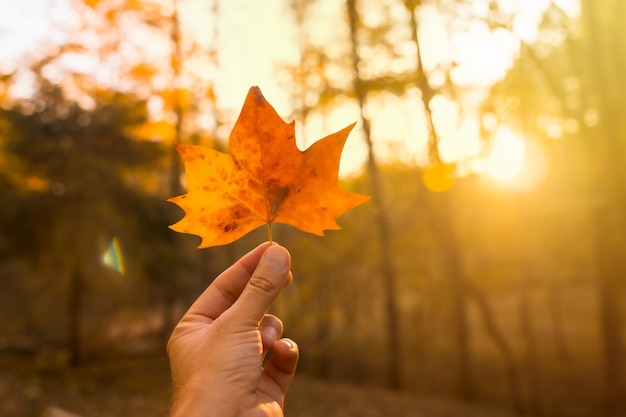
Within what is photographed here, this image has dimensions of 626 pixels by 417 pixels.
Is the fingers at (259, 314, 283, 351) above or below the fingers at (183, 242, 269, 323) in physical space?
below

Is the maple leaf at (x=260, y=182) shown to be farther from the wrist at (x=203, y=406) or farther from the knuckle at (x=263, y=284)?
the wrist at (x=203, y=406)

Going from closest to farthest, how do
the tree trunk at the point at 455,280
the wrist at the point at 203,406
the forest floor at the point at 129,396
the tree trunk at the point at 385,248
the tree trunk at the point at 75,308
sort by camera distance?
1. the wrist at the point at 203,406
2. the forest floor at the point at 129,396
3. the tree trunk at the point at 385,248
4. the tree trunk at the point at 455,280
5. the tree trunk at the point at 75,308

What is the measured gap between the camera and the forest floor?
25.0ft

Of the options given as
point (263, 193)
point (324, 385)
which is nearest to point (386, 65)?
point (324, 385)

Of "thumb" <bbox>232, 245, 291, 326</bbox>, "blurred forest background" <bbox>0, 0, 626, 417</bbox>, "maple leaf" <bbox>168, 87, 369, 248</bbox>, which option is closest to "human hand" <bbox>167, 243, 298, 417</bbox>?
"thumb" <bbox>232, 245, 291, 326</bbox>

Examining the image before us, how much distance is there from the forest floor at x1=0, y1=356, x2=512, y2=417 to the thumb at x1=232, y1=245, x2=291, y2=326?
6516 millimetres

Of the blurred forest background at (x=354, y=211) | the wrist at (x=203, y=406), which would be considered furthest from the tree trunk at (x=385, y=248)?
the wrist at (x=203, y=406)

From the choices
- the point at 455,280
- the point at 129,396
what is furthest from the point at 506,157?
the point at 129,396

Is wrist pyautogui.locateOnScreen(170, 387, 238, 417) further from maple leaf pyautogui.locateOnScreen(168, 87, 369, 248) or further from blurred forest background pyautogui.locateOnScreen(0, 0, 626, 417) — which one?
blurred forest background pyautogui.locateOnScreen(0, 0, 626, 417)

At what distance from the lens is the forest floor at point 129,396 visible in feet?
25.0

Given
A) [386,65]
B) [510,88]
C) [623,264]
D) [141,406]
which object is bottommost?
[141,406]

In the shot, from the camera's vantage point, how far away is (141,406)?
787cm

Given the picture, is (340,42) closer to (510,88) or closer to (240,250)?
(510,88)

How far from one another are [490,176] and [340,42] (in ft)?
13.8
